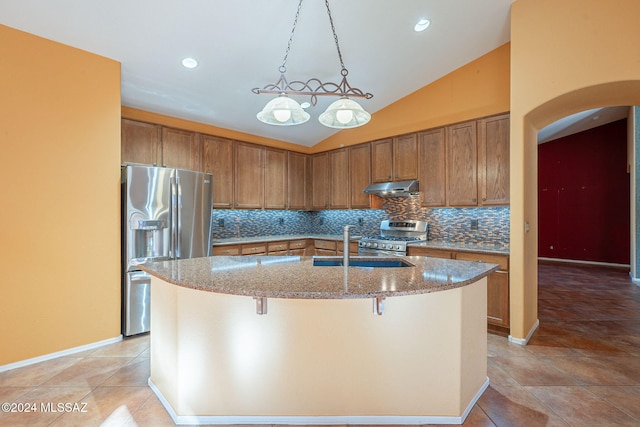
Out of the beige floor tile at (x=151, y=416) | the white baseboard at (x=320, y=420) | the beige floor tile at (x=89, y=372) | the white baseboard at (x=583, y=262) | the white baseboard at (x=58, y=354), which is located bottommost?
the beige floor tile at (x=89, y=372)

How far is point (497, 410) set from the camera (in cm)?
202

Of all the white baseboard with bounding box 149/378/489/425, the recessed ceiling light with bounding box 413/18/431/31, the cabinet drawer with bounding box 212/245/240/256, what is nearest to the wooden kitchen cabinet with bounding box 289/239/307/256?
the cabinet drawer with bounding box 212/245/240/256

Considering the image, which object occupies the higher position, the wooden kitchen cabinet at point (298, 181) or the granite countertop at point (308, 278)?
the wooden kitchen cabinet at point (298, 181)

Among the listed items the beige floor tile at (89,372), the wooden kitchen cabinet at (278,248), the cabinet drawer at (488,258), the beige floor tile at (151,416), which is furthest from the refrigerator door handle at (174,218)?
the cabinet drawer at (488,258)

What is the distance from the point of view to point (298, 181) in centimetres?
550

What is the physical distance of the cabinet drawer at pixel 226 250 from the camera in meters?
4.10

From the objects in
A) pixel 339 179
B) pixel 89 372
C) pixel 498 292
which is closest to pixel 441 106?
pixel 339 179

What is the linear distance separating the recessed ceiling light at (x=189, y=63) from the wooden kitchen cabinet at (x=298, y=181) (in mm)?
2339

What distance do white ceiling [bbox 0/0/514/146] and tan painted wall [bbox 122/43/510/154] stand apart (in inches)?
4.7

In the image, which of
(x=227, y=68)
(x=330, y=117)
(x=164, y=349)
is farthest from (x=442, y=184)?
(x=164, y=349)

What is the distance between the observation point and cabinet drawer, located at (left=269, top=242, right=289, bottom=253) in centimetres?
468

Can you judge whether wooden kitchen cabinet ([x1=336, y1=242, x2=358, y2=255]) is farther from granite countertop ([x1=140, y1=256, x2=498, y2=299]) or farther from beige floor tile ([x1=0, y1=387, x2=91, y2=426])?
beige floor tile ([x1=0, y1=387, x2=91, y2=426])

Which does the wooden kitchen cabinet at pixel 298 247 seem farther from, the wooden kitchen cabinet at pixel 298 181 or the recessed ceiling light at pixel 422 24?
the recessed ceiling light at pixel 422 24

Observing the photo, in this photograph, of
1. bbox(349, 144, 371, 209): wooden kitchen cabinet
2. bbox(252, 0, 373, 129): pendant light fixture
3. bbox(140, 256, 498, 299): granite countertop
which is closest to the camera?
bbox(140, 256, 498, 299): granite countertop
